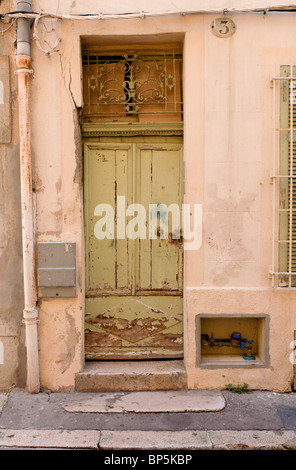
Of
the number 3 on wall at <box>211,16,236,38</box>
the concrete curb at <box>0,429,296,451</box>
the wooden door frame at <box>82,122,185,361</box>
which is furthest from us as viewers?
the wooden door frame at <box>82,122,185,361</box>

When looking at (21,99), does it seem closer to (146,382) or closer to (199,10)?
(199,10)

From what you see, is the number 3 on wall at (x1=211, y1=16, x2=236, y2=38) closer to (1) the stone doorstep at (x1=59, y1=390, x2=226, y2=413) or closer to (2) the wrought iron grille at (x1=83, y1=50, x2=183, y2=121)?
(2) the wrought iron grille at (x1=83, y1=50, x2=183, y2=121)

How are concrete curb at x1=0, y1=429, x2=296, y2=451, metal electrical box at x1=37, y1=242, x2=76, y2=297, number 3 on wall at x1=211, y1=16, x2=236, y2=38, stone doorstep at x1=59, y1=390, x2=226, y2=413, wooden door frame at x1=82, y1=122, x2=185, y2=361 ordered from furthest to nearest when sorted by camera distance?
wooden door frame at x1=82, y1=122, x2=185, y2=361 < metal electrical box at x1=37, y1=242, x2=76, y2=297 < number 3 on wall at x1=211, y1=16, x2=236, y2=38 < stone doorstep at x1=59, y1=390, x2=226, y2=413 < concrete curb at x1=0, y1=429, x2=296, y2=451

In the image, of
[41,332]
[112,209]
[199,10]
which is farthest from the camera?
[112,209]

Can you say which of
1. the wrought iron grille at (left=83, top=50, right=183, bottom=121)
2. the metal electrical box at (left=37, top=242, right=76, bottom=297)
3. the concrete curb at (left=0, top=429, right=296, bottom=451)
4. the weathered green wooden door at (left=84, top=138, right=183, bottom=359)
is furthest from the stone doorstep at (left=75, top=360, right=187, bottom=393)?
the wrought iron grille at (left=83, top=50, right=183, bottom=121)

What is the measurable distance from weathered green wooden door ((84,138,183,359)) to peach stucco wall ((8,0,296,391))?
308 mm

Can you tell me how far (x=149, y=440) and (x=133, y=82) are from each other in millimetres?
3824

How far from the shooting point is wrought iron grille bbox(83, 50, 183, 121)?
468cm

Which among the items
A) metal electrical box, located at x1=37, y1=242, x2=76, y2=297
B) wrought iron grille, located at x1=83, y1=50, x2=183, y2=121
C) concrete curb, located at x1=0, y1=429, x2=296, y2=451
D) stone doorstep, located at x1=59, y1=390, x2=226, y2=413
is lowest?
concrete curb, located at x1=0, y1=429, x2=296, y2=451

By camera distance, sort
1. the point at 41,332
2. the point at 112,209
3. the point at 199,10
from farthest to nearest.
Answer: the point at 112,209
the point at 41,332
the point at 199,10

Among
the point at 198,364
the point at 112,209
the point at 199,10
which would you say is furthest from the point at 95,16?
the point at 198,364

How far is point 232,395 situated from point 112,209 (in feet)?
8.19

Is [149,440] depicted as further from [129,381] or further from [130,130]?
[130,130]

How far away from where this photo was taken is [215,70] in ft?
14.1
